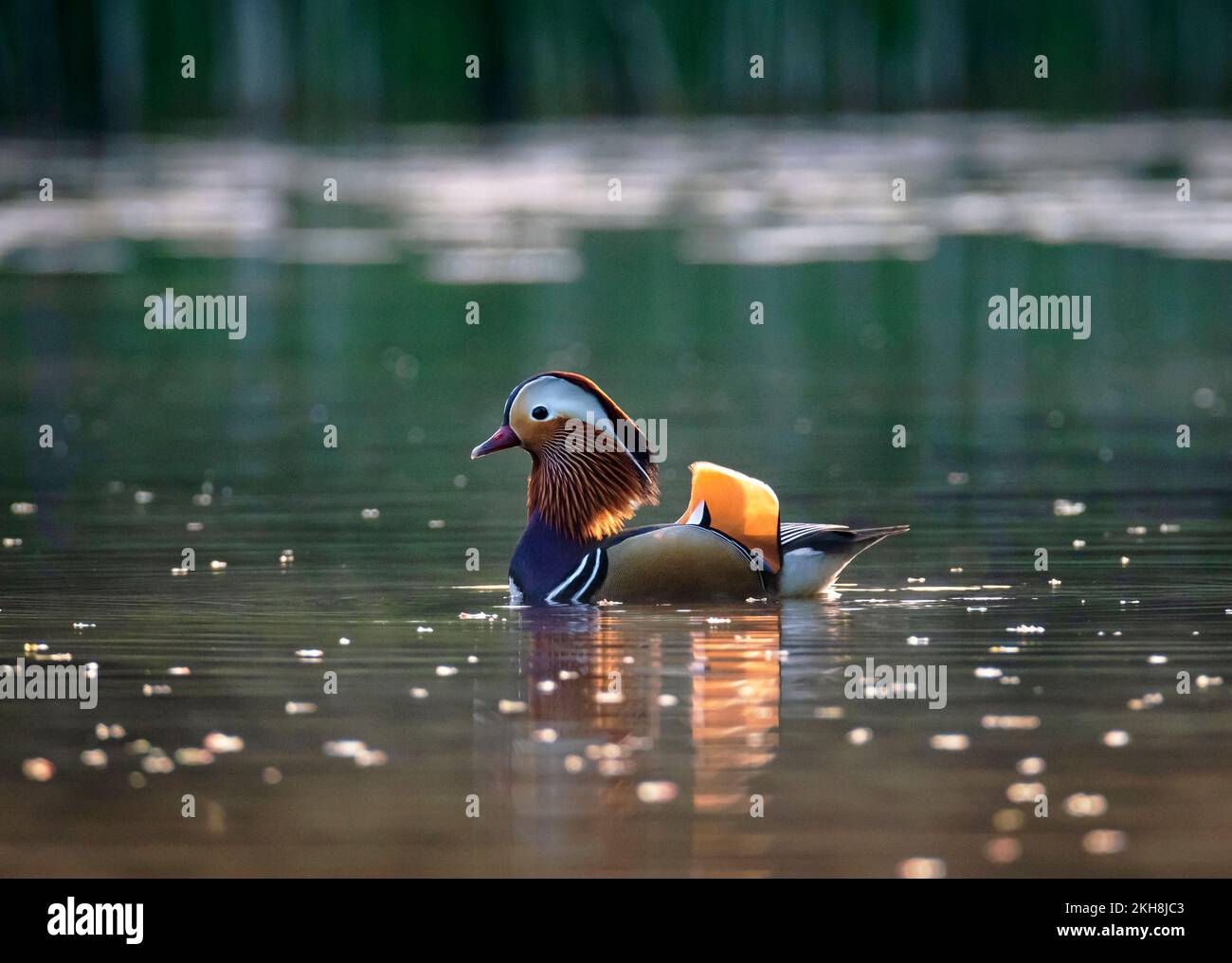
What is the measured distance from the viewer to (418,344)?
2833 centimetres

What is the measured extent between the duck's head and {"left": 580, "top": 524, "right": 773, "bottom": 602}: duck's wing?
37 cm

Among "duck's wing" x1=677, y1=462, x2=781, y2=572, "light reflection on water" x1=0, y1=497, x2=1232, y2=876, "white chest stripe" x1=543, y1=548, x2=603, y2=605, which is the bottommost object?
"light reflection on water" x1=0, y1=497, x2=1232, y2=876

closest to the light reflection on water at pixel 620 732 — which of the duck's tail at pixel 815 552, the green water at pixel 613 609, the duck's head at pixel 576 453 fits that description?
the green water at pixel 613 609

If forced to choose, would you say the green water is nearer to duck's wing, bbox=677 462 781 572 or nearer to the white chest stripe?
the white chest stripe

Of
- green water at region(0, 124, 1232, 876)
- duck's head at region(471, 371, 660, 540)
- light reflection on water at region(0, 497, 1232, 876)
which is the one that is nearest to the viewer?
light reflection on water at region(0, 497, 1232, 876)

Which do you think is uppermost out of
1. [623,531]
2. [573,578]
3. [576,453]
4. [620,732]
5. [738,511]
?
[576,453]

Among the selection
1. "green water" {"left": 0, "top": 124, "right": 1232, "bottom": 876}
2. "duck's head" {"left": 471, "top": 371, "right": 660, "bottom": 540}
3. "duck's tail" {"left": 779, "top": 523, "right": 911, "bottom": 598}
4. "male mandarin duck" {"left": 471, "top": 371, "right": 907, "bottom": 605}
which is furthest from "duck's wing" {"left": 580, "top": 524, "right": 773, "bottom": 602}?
"duck's head" {"left": 471, "top": 371, "right": 660, "bottom": 540}

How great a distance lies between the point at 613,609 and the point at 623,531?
2.06 ft

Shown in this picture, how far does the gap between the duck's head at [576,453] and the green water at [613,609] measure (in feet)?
2.28

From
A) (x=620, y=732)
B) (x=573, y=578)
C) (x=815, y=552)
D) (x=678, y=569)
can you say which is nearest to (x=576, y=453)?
(x=573, y=578)

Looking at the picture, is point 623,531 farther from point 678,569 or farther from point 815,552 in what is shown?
point 815,552

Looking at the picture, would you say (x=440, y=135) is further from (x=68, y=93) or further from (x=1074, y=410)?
(x=1074, y=410)

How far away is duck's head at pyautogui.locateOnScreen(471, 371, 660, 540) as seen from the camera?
1316 centimetres

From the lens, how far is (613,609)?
1269 cm
